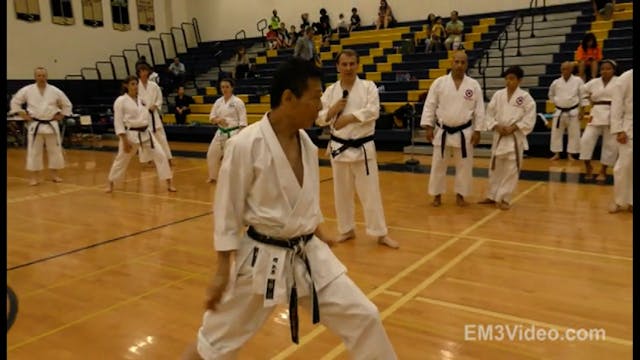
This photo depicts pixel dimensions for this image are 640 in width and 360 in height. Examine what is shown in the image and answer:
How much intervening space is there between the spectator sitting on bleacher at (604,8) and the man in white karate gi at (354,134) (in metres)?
9.73

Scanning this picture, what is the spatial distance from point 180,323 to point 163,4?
18.2 m

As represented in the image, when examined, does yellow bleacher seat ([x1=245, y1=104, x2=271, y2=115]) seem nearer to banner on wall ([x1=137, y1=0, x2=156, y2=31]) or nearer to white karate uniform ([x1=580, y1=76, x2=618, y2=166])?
banner on wall ([x1=137, y1=0, x2=156, y2=31])

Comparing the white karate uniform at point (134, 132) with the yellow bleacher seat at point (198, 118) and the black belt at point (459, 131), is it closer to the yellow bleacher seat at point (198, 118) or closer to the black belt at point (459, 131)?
the black belt at point (459, 131)

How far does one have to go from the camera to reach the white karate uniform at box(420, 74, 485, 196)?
5.63 m

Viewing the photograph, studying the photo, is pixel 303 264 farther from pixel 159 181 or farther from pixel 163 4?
pixel 163 4

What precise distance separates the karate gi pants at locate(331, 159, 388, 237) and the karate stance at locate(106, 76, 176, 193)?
3.42 m

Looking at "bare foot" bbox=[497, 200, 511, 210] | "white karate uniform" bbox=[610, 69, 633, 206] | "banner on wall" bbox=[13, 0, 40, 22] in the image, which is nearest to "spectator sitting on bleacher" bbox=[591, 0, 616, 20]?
"white karate uniform" bbox=[610, 69, 633, 206]

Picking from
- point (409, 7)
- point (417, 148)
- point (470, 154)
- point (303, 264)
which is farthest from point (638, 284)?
point (409, 7)

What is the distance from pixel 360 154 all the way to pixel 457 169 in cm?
182

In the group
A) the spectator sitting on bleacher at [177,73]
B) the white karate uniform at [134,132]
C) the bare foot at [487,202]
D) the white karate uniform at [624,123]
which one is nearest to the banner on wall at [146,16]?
the spectator sitting on bleacher at [177,73]

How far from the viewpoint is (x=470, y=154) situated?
228 inches

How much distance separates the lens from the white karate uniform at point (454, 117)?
5.63 metres

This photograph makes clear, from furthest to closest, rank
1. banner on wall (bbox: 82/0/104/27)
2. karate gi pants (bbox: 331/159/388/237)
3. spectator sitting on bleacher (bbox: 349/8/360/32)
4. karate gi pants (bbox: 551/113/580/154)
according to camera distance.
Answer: banner on wall (bbox: 82/0/104/27) < spectator sitting on bleacher (bbox: 349/8/360/32) < karate gi pants (bbox: 551/113/580/154) < karate gi pants (bbox: 331/159/388/237)

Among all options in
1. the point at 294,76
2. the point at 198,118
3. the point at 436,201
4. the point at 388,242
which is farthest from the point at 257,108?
the point at 294,76
